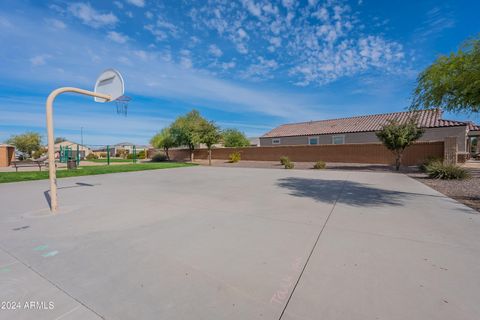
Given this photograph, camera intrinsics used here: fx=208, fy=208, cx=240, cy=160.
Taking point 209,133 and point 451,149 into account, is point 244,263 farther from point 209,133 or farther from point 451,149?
point 209,133

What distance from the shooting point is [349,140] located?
24469mm

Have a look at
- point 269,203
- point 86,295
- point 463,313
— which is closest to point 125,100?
point 269,203

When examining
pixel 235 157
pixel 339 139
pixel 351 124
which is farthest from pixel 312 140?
pixel 235 157

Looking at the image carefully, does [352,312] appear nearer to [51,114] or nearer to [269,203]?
[269,203]

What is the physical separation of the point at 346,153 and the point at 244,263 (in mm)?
20777

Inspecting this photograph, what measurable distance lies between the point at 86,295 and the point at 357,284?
2877mm

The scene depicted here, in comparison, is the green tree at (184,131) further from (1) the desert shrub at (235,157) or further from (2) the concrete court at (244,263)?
(2) the concrete court at (244,263)

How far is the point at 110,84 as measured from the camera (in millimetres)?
A: 6941

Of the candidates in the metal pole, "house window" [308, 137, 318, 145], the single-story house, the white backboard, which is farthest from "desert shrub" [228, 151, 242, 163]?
the metal pole

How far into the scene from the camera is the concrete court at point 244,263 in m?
1.96

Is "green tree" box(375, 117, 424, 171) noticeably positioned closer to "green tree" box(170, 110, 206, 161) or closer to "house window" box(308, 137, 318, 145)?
"house window" box(308, 137, 318, 145)

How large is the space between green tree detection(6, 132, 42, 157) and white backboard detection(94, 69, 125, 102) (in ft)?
145

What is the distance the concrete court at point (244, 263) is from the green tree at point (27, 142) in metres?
45.5

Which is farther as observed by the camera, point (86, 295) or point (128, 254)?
point (128, 254)
